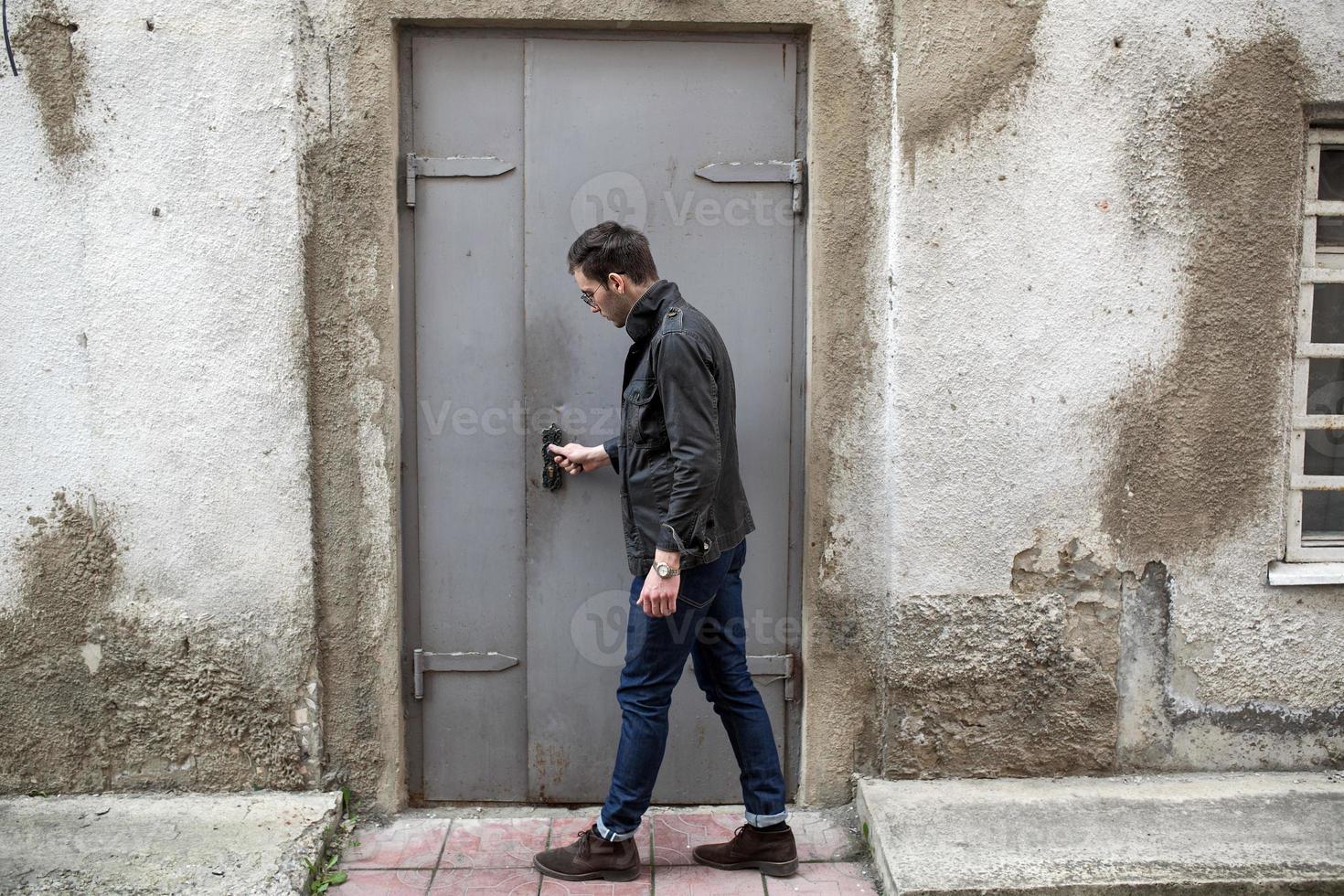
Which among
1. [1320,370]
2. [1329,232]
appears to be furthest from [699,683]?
[1329,232]

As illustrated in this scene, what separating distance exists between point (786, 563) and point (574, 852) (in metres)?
1.10

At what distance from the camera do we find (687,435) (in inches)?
110

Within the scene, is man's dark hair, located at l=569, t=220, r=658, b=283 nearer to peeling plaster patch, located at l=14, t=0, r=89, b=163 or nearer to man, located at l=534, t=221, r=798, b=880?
man, located at l=534, t=221, r=798, b=880

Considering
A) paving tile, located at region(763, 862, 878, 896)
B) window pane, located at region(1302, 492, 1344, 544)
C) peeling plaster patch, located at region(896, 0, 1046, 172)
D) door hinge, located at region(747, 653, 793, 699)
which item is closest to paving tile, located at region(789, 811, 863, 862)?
paving tile, located at region(763, 862, 878, 896)

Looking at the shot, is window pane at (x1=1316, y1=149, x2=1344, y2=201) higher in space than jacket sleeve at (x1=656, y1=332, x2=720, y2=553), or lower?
higher

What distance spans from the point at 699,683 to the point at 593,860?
58cm

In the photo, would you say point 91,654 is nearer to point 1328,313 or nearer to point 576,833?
point 576,833

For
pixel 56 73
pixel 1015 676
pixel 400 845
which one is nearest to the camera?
pixel 56 73

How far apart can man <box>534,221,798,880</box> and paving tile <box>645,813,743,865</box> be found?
0.40 feet

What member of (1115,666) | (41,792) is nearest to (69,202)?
(41,792)

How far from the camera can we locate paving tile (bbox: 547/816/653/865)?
3.28 meters

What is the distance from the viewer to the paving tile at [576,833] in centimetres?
328

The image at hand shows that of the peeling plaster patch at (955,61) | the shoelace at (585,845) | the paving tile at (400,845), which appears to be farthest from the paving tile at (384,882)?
the peeling plaster patch at (955,61)

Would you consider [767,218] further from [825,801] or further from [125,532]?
[125,532]
